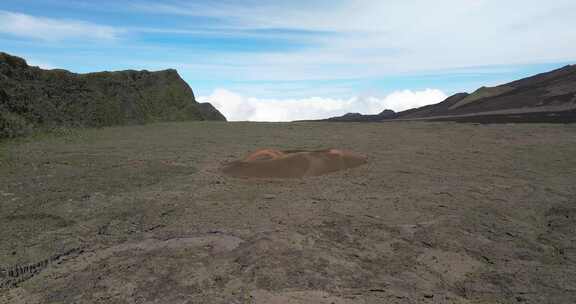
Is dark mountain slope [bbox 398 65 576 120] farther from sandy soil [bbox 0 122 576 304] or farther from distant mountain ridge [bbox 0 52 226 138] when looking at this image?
distant mountain ridge [bbox 0 52 226 138]

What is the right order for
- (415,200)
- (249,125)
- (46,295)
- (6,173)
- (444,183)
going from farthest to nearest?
(249,125)
(6,173)
(444,183)
(415,200)
(46,295)

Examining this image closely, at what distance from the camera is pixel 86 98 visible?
17.2 m

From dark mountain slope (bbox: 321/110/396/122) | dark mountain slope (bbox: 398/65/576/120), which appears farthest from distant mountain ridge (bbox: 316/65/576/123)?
dark mountain slope (bbox: 321/110/396/122)

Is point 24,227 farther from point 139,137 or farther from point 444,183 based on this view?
point 139,137

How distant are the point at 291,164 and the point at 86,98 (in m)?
13.0

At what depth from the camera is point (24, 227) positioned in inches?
184

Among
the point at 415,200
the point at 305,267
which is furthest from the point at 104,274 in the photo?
the point at 415,200

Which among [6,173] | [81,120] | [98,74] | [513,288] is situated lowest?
[513,288]

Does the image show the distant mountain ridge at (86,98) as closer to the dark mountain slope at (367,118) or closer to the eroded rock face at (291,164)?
the eroded rock face at (291,164)

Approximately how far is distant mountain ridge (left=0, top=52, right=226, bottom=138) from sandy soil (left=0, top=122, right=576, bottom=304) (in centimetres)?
572

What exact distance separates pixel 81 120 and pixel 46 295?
48.4ft

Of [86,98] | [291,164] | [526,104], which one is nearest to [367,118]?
[526,104]

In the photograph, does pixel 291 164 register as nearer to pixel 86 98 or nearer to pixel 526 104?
pixel 86 98

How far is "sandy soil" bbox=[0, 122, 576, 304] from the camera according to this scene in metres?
3.27
